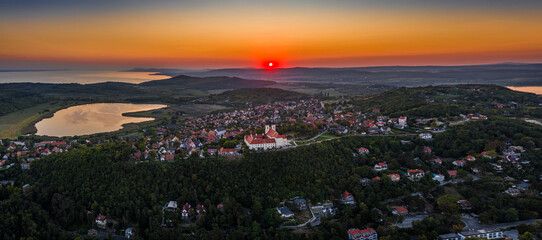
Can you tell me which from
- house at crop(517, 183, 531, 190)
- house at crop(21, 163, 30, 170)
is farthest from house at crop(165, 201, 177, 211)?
house at crop(517, 183, 531, 190)

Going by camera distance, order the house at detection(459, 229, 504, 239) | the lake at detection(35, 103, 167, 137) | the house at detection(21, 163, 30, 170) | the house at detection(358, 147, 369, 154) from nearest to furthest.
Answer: the house at detection(459, 229, 504, 239), the house at detection(21, 163, 30, 170), the house at detection(358, 147, 369, 154), the lake at detection(35, 103, 167, 137)

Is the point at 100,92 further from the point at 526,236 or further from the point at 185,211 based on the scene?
the point at 526,236

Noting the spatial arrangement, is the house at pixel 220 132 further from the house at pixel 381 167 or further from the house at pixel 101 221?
the house at pixel 381 167

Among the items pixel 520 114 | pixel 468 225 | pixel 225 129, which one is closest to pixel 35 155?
pixel 225 129

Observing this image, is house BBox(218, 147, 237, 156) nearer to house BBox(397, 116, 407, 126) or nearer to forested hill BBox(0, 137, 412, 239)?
forested hill BBox(0, 137, 412, 239)

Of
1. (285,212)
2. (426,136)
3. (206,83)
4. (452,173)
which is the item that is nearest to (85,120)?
(285,212)

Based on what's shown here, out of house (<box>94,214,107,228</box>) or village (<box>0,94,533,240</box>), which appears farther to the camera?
village (<box>0,94,533,240</box>)

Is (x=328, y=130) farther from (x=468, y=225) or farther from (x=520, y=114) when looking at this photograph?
(x=520, y=114)
